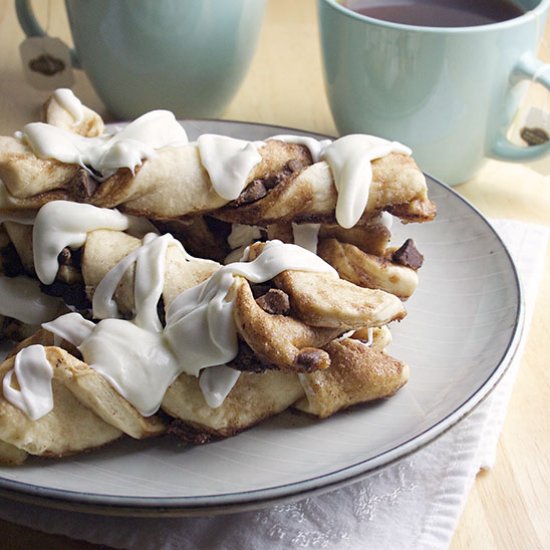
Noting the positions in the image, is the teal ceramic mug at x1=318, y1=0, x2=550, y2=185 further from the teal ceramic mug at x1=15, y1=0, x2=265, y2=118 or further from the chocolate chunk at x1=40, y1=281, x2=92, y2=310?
the chocolate chunk at x1=40, y1=281, x2=92, y2=310

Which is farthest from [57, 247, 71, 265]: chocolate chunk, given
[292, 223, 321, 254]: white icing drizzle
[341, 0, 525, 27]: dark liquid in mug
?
[341, 0, 525, 27]: dark liquid in mug

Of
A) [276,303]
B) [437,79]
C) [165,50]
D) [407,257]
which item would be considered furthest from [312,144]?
[165,50]

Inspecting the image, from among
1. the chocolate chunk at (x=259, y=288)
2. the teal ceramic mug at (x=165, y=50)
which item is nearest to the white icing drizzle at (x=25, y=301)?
the chocolate chunk at (x=259, y=288)

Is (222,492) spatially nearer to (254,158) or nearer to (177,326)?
(177,326)

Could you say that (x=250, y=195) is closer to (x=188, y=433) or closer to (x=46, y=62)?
(x=188, y=433)

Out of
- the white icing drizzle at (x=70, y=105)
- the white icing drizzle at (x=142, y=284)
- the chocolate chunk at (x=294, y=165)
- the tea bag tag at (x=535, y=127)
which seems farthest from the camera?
the tea bag tag at (x=535, y=127)

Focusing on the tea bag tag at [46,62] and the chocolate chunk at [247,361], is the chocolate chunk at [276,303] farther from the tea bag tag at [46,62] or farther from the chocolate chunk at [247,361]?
the tea bag tag at [46,62]

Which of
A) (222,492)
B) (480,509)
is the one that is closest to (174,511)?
(222,492)
